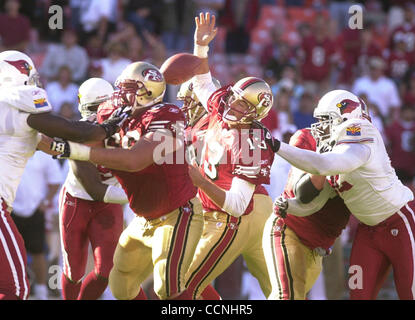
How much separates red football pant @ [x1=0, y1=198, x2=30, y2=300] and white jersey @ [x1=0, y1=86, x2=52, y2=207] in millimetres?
234

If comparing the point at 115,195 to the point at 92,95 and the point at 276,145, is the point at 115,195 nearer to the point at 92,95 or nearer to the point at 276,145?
the point at 92,95

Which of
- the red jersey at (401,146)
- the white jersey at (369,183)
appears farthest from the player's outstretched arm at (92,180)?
the red jersey at (401,146)

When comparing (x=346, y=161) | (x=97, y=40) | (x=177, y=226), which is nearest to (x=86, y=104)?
(x=177, y=226)

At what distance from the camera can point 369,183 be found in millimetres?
5773

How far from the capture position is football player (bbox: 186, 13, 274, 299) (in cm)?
559

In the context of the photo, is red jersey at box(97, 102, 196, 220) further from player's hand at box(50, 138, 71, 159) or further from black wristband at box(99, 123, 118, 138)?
player's hand at box(50, 138, 71, 159)

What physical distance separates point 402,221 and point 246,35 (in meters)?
7.39

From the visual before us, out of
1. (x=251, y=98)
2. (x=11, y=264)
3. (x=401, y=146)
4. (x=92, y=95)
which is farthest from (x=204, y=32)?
(x=401, y=146)

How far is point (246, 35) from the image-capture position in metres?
12.9

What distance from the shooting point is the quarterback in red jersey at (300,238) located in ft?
19.1

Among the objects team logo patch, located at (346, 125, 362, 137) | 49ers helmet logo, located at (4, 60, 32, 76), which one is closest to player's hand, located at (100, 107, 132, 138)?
49ers helmet logo, located at (4, 60, 32, 76)

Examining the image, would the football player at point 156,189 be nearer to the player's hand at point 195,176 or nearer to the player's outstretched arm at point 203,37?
the player's hand at point 195,176
